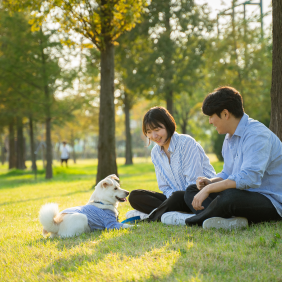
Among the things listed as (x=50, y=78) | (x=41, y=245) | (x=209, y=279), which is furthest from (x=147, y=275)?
(x=50, y=78)

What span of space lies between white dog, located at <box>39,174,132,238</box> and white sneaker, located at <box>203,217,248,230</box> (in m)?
1.20

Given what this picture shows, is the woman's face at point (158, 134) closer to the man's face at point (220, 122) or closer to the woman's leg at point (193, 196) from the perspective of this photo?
the woman's leg at point (193, 196)

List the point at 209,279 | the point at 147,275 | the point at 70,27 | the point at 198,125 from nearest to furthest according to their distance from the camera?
the point at 209,279 → the point at 147,275 → the point at 70,27 → the point at 198,125

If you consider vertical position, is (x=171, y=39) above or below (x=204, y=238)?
above

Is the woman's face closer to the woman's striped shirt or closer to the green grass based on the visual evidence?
the woman's striped shirt

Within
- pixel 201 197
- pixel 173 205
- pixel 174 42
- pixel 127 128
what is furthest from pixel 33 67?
pixel 201 197

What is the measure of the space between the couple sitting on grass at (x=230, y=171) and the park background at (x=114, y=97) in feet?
0.65

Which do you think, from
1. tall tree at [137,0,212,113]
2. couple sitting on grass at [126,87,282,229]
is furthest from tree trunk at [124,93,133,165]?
couple sitting on grass at [126,87,282,229]

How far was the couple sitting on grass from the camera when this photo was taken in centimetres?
334

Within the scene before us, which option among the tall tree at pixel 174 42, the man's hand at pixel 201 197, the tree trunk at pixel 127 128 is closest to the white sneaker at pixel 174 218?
the man's hand at pixel 201 197

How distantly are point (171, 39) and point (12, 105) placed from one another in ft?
32.5

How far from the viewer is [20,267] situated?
2967 mm

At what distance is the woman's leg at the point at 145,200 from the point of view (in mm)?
4840

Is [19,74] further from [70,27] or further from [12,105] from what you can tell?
[70,27]
